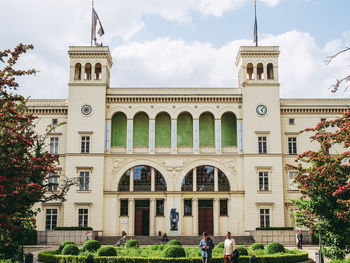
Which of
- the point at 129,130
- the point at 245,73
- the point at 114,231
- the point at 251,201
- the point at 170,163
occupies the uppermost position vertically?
the point at 245,73

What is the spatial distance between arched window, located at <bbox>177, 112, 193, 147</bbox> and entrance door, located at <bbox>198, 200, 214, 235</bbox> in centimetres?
690

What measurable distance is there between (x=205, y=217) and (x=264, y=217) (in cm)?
645

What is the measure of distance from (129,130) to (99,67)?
337 inches

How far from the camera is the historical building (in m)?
47.6

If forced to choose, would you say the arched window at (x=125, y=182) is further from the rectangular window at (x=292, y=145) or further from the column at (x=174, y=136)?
the rectangular window at (x=292, y=145)

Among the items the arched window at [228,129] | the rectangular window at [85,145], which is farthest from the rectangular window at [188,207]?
the rectangular window at [85,145]

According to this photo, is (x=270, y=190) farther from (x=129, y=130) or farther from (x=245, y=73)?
(x=129, y=130)

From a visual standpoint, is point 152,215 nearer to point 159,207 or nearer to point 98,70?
point 159,207

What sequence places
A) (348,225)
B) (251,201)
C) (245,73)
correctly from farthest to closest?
1. (245,73)
2. (251,201)
3. (348,225)

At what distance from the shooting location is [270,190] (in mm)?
47438

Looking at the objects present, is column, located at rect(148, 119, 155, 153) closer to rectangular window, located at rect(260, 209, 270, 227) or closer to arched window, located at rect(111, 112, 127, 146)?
arched window, located at rect(111, 112, 127, 146)

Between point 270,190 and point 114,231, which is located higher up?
point 270,190

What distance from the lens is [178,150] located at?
4947cm

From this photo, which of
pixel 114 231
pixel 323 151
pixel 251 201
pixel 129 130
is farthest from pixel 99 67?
pixel 323 151
